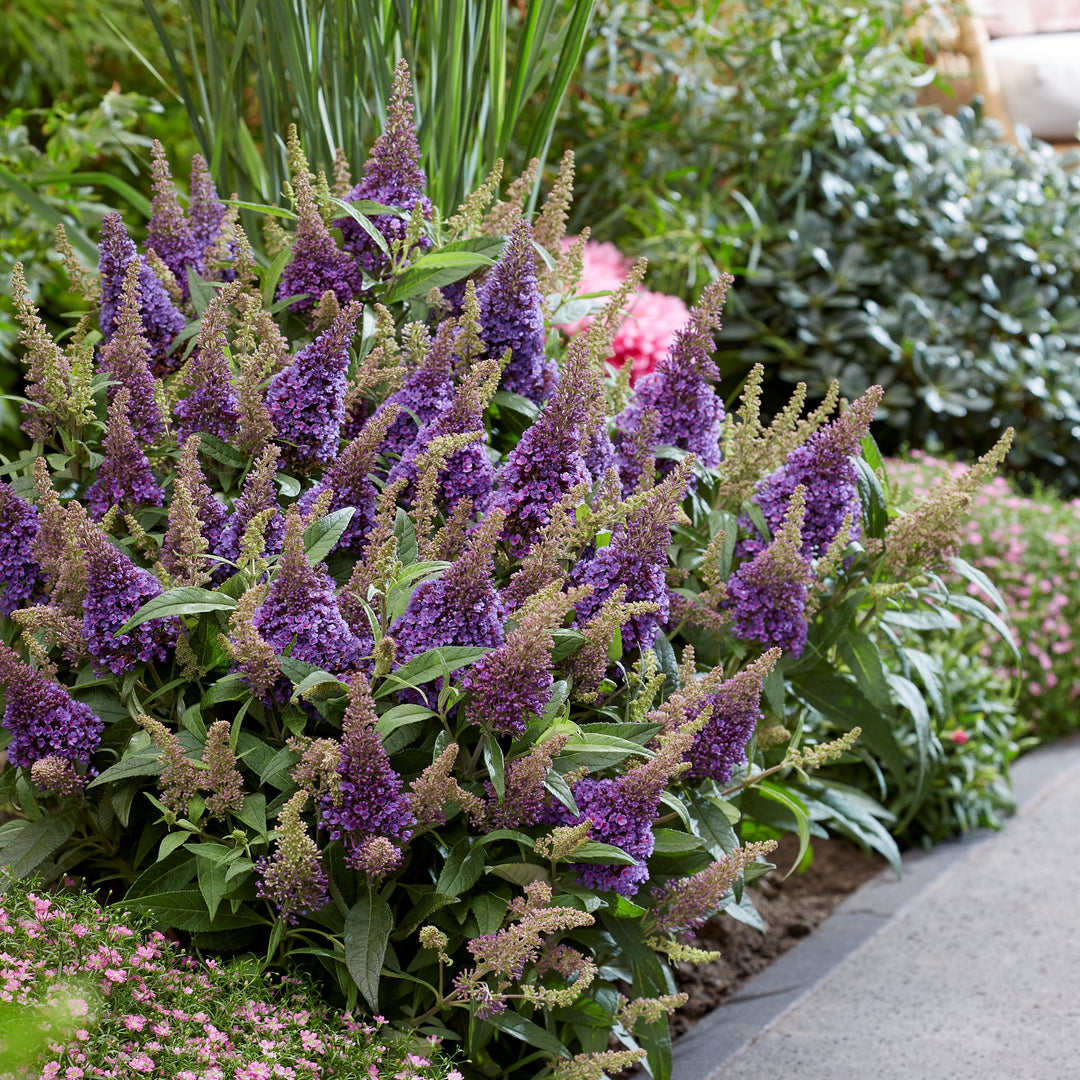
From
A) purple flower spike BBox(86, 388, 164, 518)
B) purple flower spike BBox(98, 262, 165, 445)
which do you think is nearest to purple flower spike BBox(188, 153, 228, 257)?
purple flower spike BBox(98, 262, 165, 445)

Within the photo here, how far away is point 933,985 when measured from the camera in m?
2.06

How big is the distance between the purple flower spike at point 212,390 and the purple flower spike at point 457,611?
373 millimetres

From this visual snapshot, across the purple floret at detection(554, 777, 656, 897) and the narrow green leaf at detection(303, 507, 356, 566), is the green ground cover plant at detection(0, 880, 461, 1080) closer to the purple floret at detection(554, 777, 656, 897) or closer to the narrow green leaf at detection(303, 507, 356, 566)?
the purple floret at detection(554, 777, 656, 897)

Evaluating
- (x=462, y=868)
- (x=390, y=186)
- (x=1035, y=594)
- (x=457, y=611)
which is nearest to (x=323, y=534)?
(x=457, y=611)

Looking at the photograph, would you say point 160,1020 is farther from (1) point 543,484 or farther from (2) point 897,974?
(2) point 897,974

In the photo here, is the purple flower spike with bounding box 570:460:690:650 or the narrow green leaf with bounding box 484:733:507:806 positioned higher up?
the purple flower spike with bounding box 570:460:690:650

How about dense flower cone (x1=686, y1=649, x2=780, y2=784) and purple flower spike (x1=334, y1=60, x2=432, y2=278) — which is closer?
dense flower cone (x1=686, y1=649, x2=780, y2=784)

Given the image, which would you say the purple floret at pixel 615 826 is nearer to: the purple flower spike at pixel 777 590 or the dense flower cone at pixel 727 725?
the dense flower cone at pixel 727 725

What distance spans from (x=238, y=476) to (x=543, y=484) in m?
0.43

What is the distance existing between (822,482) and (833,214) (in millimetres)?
3354

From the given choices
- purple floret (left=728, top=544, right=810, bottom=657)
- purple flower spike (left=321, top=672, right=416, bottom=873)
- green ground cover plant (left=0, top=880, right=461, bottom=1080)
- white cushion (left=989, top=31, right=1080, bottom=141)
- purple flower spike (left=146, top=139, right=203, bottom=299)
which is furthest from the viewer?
white cushion (left=989, top=31, right=1080, bottom=141)

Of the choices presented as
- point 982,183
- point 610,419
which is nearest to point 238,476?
point 610,419

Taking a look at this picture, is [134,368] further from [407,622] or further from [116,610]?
[407,622]

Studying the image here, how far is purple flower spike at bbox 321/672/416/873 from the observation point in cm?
115
